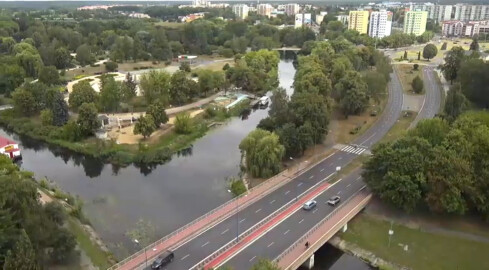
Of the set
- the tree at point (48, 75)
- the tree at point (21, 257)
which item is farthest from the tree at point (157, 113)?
the tree at point (21, 257)

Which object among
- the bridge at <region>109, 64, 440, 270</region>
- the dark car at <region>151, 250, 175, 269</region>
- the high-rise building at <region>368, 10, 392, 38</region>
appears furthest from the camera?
the high-rise building at <region>368, 10, 392, 38</region>

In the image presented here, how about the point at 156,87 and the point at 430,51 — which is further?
the point at 430,51

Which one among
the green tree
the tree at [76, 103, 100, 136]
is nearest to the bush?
the green tree

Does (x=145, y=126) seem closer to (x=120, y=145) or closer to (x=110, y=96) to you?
(x=120, y=145)

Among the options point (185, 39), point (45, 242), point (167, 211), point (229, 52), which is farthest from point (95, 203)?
point (185, 39)

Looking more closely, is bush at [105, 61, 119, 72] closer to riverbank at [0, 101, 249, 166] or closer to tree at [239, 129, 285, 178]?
riverbank at [0, 101, 249, 166]

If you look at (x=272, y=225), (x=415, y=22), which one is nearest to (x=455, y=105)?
(x=272, y=225)

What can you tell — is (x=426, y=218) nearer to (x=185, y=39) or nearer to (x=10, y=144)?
(x=10, y=144)

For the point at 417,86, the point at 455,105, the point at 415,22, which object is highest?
the point at 415,22
